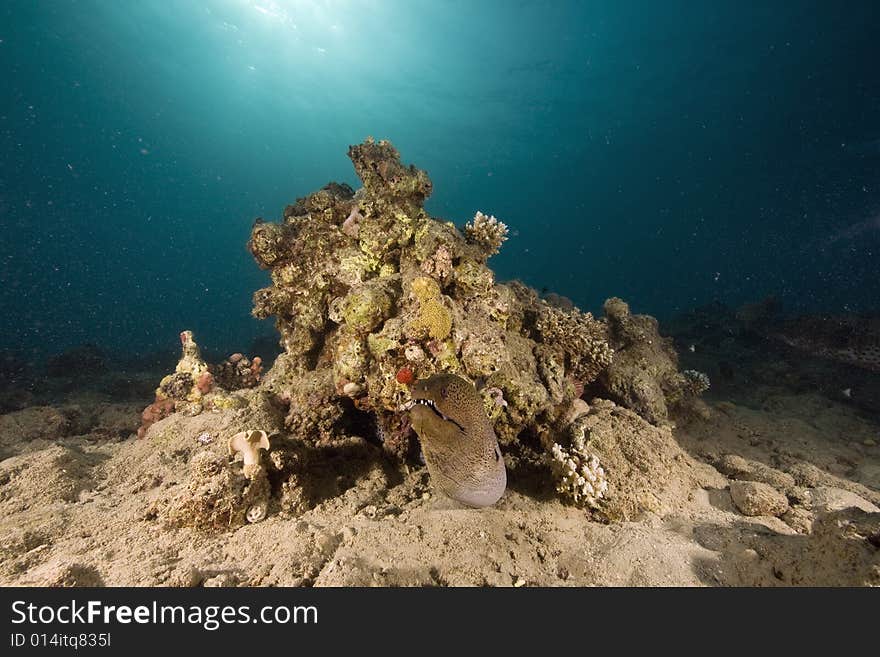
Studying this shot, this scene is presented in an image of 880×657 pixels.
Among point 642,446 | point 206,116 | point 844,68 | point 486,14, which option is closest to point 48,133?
point 206,116

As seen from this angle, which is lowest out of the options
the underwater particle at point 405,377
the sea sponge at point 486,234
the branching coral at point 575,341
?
the underwater particle at point 405,377

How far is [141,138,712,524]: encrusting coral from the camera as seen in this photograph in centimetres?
461

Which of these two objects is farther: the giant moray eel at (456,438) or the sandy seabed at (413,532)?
the giant moray eel at (456,438)

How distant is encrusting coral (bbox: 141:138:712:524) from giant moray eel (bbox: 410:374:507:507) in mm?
1082

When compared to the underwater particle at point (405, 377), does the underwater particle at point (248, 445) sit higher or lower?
lower

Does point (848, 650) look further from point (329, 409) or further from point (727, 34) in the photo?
point (727, 34)

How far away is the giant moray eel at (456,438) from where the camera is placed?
3305mm

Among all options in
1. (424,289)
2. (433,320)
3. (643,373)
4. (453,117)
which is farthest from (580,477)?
(453,117)

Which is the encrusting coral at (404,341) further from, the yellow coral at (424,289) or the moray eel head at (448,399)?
the moray eel head at (448,399)

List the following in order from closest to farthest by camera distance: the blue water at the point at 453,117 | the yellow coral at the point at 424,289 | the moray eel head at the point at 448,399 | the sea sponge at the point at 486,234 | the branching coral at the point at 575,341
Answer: the moray eel head at the point at 448,399, the yellow coral at the point at 424,289, the branching coral at the point at 575,341, the sea sponge at the point at 486,234, the blue water at the point at 453,117

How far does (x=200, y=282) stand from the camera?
147000mm

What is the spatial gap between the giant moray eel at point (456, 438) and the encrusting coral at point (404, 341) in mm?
1082

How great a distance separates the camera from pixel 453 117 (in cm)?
5378

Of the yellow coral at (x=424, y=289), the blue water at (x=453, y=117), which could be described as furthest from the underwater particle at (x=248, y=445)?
the blue water at (x=453, y=117)
